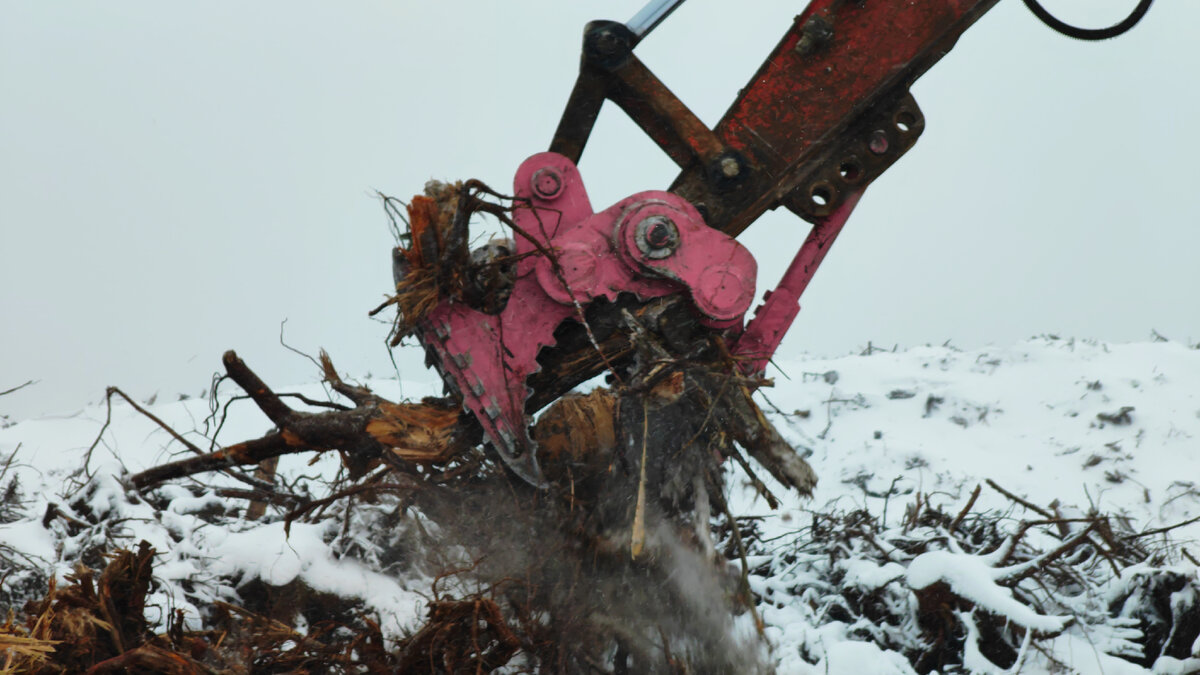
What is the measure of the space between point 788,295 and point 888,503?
61.5 inches

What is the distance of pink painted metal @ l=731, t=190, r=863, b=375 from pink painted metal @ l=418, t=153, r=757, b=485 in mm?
227

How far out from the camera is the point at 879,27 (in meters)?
2.81

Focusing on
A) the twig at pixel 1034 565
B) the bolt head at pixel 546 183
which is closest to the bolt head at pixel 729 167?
the bolt head at pixel 546 183

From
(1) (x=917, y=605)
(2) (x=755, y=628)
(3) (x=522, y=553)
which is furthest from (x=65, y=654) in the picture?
(1) (x=917, y=605)

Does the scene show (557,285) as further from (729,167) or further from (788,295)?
(788,295)

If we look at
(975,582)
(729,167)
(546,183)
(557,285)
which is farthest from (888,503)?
(546,183)

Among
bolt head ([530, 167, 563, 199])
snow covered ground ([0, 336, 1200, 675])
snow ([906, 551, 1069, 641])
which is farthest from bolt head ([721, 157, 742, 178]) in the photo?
snow ([906, 551, 1069, 641])

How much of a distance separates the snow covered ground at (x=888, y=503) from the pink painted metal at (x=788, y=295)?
534 millimetres

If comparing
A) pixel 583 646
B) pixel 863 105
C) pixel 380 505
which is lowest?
pixel 583 646

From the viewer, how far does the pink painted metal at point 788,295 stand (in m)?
2.92

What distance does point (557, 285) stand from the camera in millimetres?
2676

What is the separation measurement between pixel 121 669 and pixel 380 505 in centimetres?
132

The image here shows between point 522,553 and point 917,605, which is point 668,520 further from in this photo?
point 917,605

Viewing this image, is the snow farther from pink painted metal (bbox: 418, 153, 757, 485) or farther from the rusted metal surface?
the rusted metal surface
